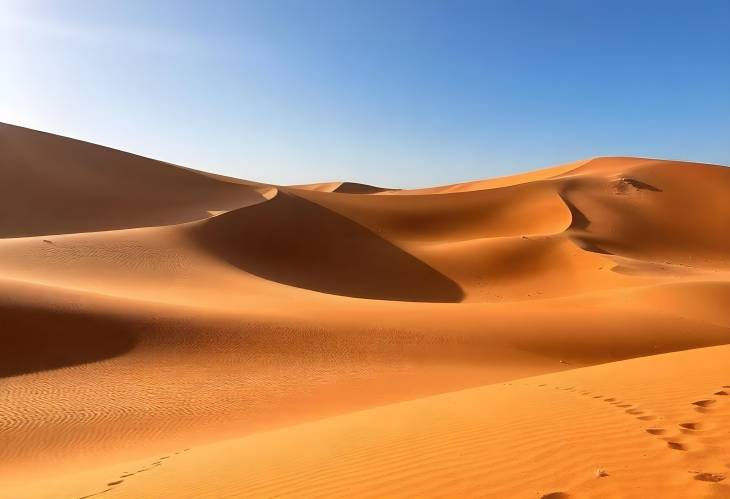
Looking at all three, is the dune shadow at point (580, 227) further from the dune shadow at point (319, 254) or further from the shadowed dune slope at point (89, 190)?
the shadowed dune slope at point (89, 190)

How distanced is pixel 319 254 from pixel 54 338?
1720 centimetres

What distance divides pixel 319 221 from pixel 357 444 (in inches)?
1030

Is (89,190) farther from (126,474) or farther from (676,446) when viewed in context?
(676,446)

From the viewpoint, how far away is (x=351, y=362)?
35.9 feet

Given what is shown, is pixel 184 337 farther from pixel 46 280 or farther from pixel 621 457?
pixel 621 457

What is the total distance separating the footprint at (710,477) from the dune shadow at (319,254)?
65.5 feet

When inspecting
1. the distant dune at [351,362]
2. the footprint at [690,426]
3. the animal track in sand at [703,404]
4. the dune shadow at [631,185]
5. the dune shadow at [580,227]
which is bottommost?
the footprint at [690,426]

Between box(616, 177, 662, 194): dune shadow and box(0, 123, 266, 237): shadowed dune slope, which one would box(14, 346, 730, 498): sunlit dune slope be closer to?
box(0, 123, 266, 237): shadowed dune slope

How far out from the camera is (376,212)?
115ft

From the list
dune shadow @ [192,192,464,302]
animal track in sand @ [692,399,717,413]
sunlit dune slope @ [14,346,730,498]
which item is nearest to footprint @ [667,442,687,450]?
sunlit dune slope @ [14,346,730,498]

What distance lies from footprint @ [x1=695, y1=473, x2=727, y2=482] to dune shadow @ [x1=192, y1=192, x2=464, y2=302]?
65.5 ft

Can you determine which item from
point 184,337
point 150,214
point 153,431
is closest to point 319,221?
point 150,214

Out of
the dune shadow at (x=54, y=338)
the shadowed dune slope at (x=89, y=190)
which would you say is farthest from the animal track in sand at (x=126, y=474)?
the shadowed dune slope at (x=89, y=190)

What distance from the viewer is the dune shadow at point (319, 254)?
24375mm
